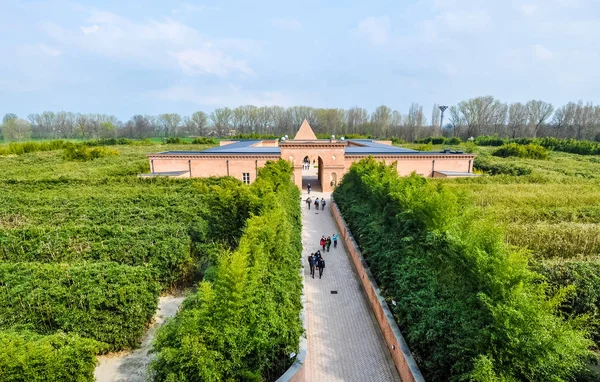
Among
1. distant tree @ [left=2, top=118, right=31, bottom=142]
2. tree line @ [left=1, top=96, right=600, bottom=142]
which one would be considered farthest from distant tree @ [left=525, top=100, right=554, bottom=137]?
distant tree @ [left=2, top=118, right=31, bottom=142]

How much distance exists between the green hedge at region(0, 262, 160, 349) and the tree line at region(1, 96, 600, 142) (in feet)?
287

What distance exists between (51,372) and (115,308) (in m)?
2.76

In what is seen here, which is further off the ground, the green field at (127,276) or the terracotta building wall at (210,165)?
the terracotta building wall at (210,165)

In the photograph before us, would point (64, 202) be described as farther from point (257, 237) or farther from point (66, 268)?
point (257, 237)

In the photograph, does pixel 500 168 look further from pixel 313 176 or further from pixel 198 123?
pixel 198 123

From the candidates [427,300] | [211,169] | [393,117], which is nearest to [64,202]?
[211,169]

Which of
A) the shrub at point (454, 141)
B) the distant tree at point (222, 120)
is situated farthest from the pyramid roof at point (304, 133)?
the distant tree at point (222, 120)

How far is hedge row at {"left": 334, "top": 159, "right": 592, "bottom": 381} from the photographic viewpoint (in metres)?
5.77

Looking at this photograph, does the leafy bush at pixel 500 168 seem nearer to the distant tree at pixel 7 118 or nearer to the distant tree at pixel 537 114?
the distant tree at pixel 537 114

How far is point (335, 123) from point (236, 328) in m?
91.9

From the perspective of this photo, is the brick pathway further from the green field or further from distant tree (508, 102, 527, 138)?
distant tree (508, 102, 527, 138)

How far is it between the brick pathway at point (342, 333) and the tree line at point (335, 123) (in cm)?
8220

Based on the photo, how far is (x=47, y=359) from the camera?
6.56 metres

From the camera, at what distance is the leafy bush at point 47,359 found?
6.31m
